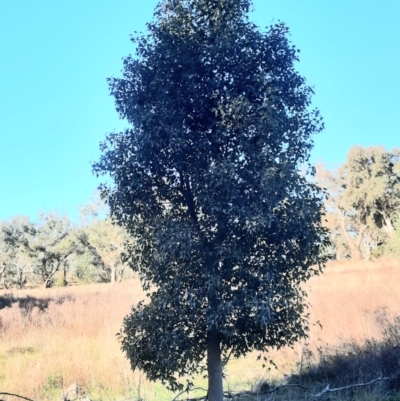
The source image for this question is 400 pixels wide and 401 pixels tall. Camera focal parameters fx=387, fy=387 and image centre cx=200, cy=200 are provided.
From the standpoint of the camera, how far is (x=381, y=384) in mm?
5723

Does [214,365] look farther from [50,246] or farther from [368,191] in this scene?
[50,246]

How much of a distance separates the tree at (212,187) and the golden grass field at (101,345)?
1304 mm

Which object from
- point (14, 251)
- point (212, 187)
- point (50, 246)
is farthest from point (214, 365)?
point (14, 251)

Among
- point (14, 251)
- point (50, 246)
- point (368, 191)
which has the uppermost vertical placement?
point (368, 191)

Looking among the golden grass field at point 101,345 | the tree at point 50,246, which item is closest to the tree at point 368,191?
the golden grass field at point 101,345

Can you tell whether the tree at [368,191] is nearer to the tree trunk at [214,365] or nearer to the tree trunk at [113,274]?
the tree trunk at [113,274]

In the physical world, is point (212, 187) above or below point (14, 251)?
below

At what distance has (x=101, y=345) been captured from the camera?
28.9ft

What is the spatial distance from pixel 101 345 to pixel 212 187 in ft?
21.0

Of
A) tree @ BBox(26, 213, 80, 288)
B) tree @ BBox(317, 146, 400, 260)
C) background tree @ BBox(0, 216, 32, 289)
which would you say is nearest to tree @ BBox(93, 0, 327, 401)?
tree @ BBox(317, 146, 400, 260)

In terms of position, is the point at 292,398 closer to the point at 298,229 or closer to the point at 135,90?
the point at 298,229

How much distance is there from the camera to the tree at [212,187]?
3.84 metres

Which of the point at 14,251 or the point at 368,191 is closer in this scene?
the point at 368,191

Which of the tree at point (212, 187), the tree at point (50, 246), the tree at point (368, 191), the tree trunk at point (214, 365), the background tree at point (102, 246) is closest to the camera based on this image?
the tree at point (212, 187)
